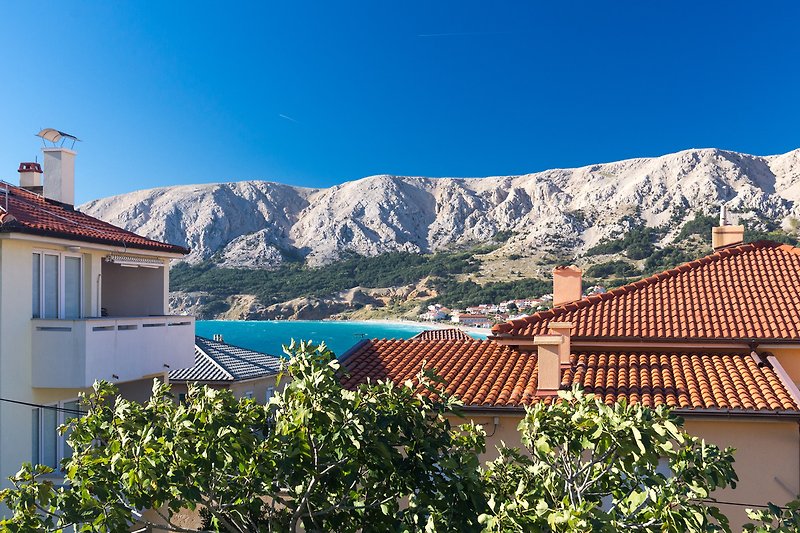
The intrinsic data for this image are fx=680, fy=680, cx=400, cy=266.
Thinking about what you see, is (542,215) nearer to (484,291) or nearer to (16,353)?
(484,291)

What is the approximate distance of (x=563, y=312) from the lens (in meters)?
14.0

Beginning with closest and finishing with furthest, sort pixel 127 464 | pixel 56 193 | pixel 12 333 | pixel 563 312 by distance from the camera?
pixel 127 464 < pixel 12 333 < pixel 563 312 < pixel 56 193

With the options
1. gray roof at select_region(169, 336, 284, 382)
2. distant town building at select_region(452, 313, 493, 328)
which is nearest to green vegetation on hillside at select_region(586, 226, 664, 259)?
distant town building at select_region(452, 313, 493, 328)

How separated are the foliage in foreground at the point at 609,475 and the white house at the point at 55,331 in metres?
8.80

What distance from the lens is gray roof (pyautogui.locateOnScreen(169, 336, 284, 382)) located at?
21625mm

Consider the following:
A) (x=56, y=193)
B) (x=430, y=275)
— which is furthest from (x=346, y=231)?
(x=56, y=193)

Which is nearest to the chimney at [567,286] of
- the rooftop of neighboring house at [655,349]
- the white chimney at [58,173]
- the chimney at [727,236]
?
the rooftop of neighboring house at [655,349]

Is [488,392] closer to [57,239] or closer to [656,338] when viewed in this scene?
[656,338]

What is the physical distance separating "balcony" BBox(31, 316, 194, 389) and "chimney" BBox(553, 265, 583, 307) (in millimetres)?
8816

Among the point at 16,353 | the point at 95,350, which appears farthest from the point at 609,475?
the point at 16,353

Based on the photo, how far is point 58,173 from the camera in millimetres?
15258

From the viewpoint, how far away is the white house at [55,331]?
1106 centimetres

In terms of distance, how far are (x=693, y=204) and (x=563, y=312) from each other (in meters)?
151

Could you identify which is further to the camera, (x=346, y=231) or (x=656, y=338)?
(x=346, y=231)
